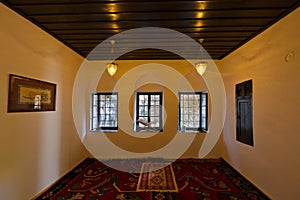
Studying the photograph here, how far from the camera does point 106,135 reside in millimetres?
4930

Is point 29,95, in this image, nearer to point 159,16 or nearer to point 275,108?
point 159,16

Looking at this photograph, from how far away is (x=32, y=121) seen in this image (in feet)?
8.95

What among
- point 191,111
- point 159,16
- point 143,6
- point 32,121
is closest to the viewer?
point 143,6

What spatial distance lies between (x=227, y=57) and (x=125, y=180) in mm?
3423

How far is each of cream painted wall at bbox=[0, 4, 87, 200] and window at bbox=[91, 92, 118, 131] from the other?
1.24 metres

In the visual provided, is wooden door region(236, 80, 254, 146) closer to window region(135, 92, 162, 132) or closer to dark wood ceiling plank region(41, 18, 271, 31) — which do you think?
dark wood ceiling plank region(41, 18, 271, 31)

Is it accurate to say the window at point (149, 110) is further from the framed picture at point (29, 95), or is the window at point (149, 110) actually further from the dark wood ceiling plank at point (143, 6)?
the dark wood ceiling plank at point (143, 6)

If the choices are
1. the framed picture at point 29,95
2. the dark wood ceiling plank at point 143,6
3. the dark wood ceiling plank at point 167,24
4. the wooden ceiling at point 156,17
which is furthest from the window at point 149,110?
the dark wood ceiling plank at point 143,6

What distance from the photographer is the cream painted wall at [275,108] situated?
228 centimetres

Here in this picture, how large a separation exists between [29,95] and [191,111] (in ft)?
12.4

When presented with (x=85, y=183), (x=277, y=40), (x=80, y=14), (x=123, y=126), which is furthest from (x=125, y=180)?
(x=277, y=40)

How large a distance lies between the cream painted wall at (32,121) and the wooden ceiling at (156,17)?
10.1 inches

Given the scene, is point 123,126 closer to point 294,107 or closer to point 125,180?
point 125,180

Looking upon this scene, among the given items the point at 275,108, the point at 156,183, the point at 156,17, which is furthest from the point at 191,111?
the point at 156,17
